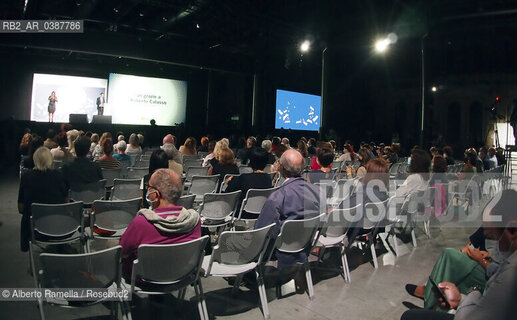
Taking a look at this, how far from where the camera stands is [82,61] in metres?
15.4

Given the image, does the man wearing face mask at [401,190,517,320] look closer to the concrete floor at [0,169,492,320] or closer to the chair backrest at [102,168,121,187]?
the concrete floor at [0,169,492,320]

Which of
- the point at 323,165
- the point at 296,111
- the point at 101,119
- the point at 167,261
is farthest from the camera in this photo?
the point at 296,111

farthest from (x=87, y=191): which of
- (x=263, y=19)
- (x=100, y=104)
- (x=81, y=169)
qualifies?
(x=100, y=104)

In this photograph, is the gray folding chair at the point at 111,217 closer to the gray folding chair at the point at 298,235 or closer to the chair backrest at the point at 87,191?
the chair backrest at the point at 87,191

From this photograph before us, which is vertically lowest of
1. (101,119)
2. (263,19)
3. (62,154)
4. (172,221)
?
(172,221)

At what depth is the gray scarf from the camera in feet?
7.68

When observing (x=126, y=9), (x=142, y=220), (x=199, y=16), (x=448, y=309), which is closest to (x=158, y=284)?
(x=142, y=220)

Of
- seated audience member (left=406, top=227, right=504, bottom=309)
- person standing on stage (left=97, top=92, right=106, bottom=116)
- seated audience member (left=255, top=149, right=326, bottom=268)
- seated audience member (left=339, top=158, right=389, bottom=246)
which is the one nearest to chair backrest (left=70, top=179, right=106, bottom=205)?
seated audience member (left=255, top=149, right=326, bottom=268)

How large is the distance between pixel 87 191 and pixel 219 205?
1.65 m

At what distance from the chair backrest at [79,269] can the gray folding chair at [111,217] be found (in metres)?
1.34

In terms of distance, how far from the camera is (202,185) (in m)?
4.96

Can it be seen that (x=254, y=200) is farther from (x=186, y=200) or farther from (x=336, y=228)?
(x=336, y=228)

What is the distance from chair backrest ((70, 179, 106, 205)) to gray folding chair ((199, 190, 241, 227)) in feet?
4.50

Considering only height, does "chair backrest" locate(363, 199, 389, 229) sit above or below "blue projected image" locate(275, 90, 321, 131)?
below
